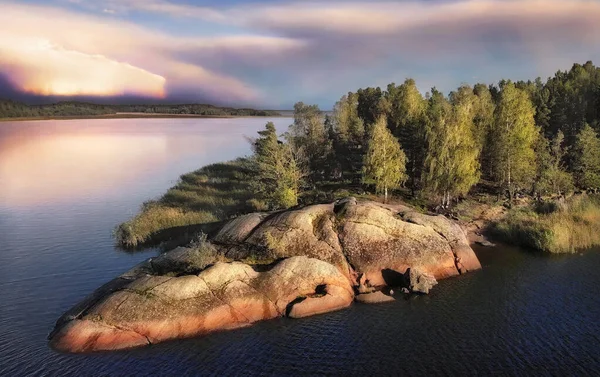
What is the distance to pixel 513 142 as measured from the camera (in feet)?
232

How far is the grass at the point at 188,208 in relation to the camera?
57812 millimetres

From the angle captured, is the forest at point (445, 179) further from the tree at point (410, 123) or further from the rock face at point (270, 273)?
the rock face at point (270, 273)

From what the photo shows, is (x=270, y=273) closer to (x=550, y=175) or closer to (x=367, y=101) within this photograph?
(x=550, y=175)

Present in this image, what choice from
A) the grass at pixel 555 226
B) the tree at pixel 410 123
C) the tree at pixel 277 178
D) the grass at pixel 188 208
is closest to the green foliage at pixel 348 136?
the tree at pixel 410 123

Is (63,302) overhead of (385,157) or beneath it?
beneath

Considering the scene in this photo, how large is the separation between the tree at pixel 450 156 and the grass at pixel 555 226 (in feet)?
26.4

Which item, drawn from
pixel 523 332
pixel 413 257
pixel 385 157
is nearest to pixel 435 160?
pixel 385 157

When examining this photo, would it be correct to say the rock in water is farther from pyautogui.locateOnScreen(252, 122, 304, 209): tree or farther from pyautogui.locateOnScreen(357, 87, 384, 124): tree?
pyautogui.locateOnScreen(357, 87, 384, 124): tree

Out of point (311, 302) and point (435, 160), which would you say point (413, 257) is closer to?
point (311, 302)

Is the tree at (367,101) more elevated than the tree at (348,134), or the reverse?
the tree at (367,101)


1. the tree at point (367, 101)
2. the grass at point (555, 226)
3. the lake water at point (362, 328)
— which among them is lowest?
the lake water at point (362, 328)

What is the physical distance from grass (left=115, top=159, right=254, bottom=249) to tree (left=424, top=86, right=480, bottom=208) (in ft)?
92.8

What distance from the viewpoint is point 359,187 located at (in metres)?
77.2

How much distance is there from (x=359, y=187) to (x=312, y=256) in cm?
3505
